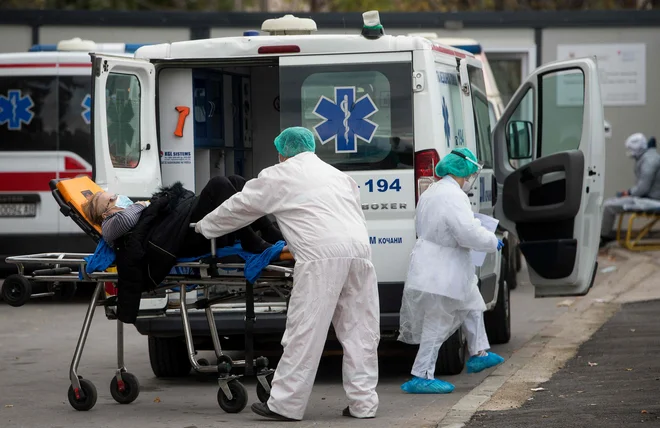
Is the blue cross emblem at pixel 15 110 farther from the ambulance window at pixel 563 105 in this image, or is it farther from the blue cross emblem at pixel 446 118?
the ambulance window at pixel 563 105

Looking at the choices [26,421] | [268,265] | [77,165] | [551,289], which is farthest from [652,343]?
[77,165]

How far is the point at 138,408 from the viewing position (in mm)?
8195

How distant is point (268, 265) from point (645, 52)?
44.1ft

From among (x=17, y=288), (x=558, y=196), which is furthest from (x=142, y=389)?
(x=558, y=196)

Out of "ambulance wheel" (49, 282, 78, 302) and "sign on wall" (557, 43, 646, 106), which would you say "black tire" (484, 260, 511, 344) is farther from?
"sign on wall" (557, 43, 646, 106)

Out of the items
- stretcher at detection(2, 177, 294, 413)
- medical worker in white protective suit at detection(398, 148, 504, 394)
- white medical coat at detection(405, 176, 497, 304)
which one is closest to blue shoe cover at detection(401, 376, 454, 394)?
medical worker in white protective suit at detection(398, 148, 504, 394)

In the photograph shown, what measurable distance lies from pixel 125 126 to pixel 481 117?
313 centimetres

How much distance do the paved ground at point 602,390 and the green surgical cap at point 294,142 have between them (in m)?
1.89

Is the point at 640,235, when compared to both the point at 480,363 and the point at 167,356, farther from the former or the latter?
the point at 167,356

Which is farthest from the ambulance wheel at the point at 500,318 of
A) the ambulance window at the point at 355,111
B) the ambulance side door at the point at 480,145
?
the ambulance window at the point at 355,111

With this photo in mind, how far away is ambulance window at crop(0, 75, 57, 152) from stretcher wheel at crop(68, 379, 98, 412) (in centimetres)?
652

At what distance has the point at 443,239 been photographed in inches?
337

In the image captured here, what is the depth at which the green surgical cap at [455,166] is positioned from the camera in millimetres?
8531

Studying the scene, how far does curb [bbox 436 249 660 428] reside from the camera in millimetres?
7895
